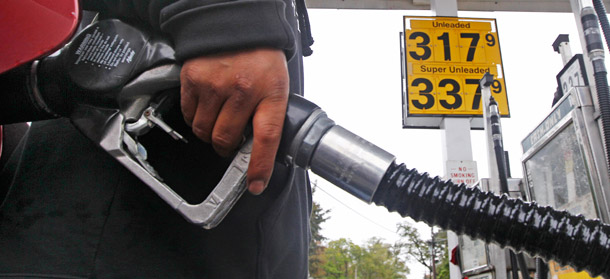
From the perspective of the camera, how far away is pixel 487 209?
0.67 metres

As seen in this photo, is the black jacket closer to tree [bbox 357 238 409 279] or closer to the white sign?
the white sign

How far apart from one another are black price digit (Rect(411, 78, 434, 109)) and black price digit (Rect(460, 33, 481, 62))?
74 centimetres

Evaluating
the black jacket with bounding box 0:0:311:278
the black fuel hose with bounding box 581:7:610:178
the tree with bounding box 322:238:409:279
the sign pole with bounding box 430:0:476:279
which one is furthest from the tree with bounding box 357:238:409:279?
the black jacket with bounding box 0:0:311:278

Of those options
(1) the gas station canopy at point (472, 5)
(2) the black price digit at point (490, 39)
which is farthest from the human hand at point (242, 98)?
(1) the gas station canopy at point (472, 5)

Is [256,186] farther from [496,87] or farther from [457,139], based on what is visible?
[496,87]

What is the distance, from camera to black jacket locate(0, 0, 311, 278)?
2.17 feet

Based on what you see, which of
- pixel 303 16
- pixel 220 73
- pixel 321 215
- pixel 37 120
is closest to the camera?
pixel 220 73

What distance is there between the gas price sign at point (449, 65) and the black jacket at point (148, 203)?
5539 mm

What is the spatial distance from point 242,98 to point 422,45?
6112 mm

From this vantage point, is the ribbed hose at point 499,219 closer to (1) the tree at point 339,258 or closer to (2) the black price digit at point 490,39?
(2) the black price digit at point 490,39

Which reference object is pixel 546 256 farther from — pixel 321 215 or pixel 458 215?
pixel 321 215

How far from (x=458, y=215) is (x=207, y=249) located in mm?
399

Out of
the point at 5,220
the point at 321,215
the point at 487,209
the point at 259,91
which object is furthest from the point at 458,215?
the point at 321,215

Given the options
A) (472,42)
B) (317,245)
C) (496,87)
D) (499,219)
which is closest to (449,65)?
(472,42)
